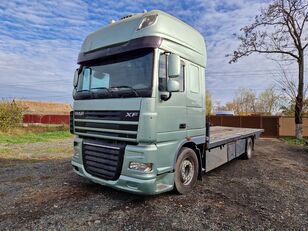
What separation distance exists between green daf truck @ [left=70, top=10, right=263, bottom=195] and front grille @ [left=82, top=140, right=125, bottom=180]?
2 cm

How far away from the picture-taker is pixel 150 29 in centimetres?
383

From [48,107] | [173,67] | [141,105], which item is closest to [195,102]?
[173,67]

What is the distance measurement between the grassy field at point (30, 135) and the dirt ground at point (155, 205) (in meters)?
7.94

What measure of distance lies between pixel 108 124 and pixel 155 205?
157 cm

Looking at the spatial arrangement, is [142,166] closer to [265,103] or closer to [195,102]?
[195,102]

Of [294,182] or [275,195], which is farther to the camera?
[294,182]

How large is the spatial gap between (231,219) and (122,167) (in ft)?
5.96

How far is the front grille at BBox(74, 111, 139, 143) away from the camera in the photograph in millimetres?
3715

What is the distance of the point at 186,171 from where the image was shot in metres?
4.64

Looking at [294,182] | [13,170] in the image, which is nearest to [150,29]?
[294,182]

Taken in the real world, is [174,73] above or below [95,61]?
below

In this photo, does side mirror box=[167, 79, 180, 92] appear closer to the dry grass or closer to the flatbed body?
the flatbed body

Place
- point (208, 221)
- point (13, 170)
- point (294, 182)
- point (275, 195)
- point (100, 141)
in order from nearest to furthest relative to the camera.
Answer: point (208, 221) → point (100, 141) → point (275, 195) → point (294, 182) → point (13, 170)

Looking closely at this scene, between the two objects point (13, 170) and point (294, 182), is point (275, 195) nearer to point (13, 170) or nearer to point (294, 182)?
point (294, 182)
